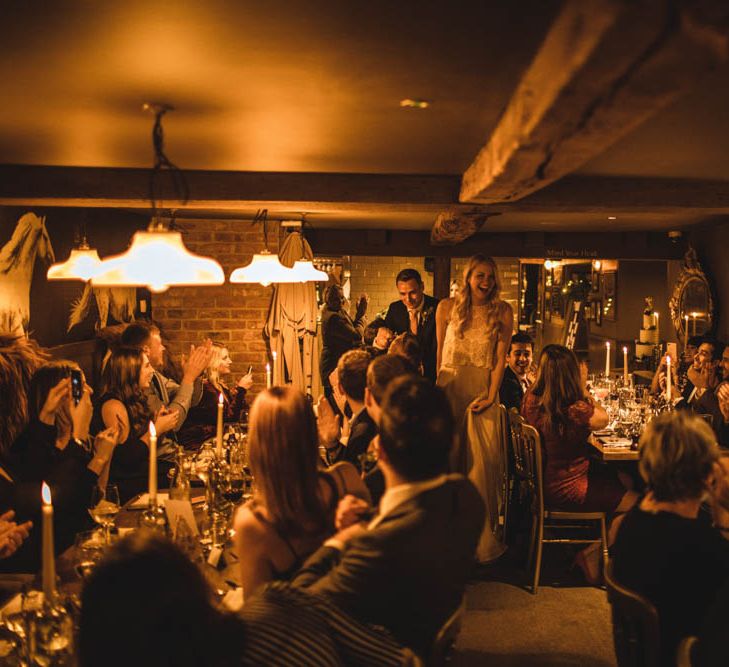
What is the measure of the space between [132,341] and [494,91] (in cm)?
293

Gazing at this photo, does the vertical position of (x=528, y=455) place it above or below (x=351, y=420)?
below

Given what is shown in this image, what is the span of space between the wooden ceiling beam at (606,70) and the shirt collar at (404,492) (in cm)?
92

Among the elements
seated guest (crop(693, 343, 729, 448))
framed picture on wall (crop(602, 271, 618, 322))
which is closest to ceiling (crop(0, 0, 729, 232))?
seated guest (crop(693, 343, 729, 448))

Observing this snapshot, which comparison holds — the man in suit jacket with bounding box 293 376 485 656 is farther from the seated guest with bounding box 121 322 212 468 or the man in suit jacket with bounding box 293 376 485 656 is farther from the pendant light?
the seated guest with bounding box 121 322 212 468

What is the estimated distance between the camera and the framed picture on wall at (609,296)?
38.9 ft

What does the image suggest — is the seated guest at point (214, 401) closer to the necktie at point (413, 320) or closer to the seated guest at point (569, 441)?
the necktie at point (413, 320)

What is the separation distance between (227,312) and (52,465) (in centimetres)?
376

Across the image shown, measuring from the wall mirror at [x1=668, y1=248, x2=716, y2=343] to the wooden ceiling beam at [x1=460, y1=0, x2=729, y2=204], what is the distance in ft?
17.5

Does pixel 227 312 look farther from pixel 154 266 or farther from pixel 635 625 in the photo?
pixel 635 625

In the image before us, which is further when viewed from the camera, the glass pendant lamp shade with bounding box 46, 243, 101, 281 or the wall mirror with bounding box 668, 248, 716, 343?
the wall mirror with bounding box 668, 248, 716, 343

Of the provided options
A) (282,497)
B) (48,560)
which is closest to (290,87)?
(282,497)

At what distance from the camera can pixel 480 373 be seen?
440 centimetres

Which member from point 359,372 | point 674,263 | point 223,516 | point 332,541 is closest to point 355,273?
point 674,263

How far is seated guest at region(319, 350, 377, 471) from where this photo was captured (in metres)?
2.99
